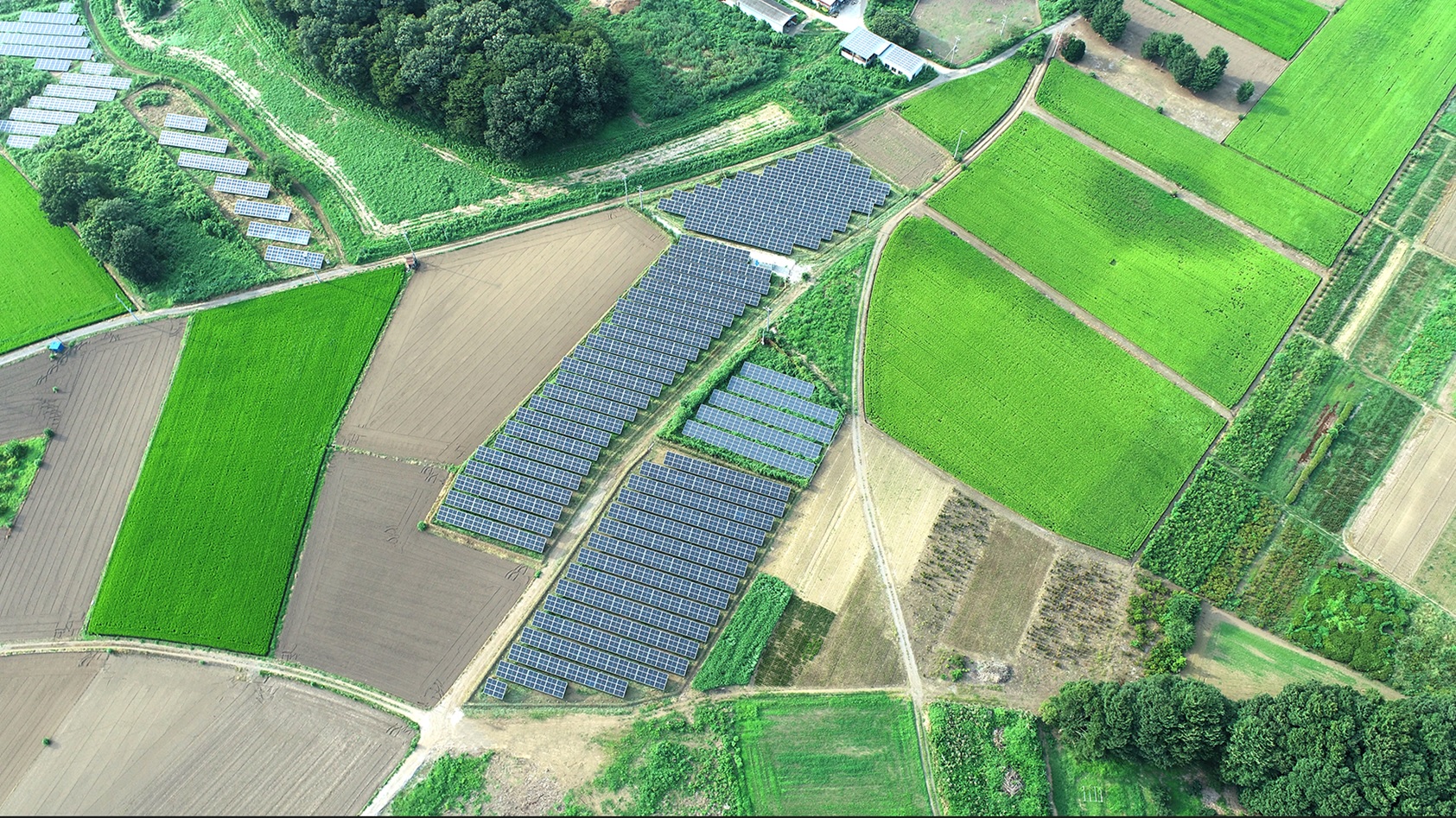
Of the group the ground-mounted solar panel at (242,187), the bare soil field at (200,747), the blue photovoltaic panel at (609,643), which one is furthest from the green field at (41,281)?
the blue photovoltaic panel at (609,643)

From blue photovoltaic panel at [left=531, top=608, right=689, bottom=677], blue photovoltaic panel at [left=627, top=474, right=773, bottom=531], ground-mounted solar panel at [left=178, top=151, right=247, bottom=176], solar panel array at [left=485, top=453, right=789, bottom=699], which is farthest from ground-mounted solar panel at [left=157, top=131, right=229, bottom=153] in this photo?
blue photovoltaic panel at [left=531, top=608, right=689, bottom=677]

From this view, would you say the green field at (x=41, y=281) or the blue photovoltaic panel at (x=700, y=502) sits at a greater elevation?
the green field at (x=41, y=281)

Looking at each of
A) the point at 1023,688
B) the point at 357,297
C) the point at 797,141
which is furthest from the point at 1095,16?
the point at 357,297

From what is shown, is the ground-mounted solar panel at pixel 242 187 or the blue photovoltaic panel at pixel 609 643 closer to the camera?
the blue photovoltaic panel at pixel 609 643

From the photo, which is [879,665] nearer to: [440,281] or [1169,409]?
[1169,409]

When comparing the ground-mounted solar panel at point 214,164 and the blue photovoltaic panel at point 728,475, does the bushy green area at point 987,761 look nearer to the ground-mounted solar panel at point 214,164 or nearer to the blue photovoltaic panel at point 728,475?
the blue photovoltaic panel at point 728,475

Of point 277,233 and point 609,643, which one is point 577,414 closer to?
point 609,643
